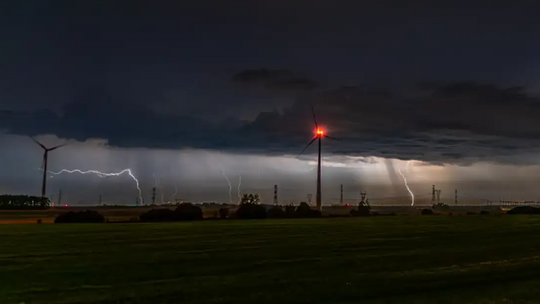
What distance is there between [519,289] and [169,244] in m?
28.0

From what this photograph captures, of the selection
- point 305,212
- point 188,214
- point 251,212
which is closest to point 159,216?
point 188,214

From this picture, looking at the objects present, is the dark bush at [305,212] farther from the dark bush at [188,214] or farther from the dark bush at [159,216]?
the dark bush at [159,216]

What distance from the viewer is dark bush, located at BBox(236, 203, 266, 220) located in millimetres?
100438

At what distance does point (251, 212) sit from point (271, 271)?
73.9 m

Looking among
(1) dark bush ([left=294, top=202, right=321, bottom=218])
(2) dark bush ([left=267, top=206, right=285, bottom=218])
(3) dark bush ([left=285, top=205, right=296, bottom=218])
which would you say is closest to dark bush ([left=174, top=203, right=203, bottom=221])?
(2) dark bush ([left=267, top=206, right=285, bottom=218])

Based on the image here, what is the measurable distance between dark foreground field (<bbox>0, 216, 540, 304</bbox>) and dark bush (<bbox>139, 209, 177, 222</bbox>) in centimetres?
4468

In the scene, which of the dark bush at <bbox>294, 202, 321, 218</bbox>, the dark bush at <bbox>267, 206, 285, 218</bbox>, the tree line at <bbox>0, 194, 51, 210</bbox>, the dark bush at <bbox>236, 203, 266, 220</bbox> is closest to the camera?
the dark bush at <bbox>236, 203, 266, 220</bbox>

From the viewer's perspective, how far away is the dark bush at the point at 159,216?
300 ft

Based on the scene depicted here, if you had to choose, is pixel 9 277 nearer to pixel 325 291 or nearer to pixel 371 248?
pixel 325 291

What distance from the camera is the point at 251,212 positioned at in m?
102

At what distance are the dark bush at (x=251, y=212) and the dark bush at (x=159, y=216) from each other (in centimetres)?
1131

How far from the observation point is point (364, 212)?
125 m

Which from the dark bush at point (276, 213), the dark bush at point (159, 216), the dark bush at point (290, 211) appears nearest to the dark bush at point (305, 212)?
the dark bush at point (290, 211)

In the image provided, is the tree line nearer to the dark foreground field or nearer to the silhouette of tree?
the silhouette of tree
